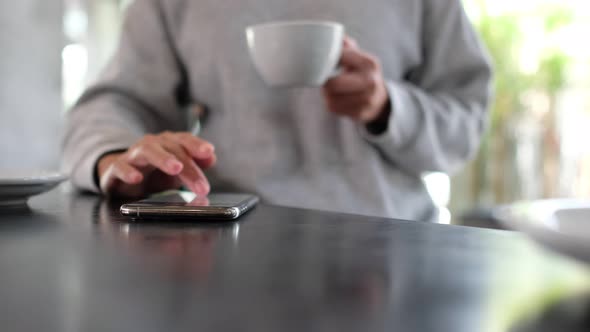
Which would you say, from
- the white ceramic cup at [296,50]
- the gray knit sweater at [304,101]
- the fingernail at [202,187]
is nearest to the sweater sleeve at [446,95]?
the gray knit sweater at [304,101]

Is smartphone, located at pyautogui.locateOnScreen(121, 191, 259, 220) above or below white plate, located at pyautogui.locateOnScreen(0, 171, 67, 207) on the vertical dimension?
below

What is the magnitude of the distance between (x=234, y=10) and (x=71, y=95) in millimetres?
2281

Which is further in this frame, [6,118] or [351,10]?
[6,118]

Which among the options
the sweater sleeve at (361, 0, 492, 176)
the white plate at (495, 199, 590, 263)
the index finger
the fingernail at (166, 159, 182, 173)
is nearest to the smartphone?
the fingernail at (166, 159, 182, 173)

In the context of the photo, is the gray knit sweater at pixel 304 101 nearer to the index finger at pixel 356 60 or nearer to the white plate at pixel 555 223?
the index finger at pixel 356 60

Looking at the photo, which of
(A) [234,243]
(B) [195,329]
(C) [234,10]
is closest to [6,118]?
(C) [234,10]

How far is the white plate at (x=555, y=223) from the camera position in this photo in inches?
8.4

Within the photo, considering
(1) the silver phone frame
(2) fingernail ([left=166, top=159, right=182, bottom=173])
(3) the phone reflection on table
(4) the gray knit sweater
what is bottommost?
(3) the phone reflection on table

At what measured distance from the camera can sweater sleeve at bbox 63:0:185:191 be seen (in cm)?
89

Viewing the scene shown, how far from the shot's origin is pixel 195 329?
0.63 ft

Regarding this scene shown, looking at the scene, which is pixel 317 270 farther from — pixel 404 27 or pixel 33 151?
pixel 33 151

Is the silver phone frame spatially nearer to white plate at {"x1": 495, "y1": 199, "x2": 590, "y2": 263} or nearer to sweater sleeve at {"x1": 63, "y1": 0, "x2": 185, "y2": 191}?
white plate at {"x1": 495, "y1": 199, "x2": 590, "y2": 263}

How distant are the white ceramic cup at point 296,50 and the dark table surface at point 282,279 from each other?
12.6 inches

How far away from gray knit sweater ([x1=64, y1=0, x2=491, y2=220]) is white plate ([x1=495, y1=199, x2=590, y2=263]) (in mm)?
567
